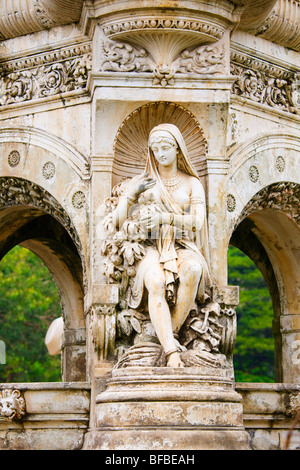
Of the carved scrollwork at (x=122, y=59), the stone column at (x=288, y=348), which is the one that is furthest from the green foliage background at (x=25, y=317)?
the carved scrollwork at (x=122, y=59)

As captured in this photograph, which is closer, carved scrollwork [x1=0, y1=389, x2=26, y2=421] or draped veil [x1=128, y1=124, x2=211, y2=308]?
Result: draped veil [x1=128, y1=124, x2=211, y2=308]

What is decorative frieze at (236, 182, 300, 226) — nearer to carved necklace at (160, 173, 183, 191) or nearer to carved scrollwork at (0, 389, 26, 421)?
carved necklace at (160, 173, 183, 191)

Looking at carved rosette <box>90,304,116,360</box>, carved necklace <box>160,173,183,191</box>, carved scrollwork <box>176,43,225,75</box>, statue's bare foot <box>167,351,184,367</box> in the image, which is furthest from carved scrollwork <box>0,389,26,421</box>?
carved scrollwork <box>176,43,225,75</box>

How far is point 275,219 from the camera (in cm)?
1445

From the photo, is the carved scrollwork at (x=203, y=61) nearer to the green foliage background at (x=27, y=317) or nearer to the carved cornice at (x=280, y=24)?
the carved cornice at (x=280, y=24)

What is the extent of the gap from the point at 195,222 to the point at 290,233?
139 inches

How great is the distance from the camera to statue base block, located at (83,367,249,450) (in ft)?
33.4

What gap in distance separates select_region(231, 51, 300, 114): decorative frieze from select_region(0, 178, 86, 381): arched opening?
3217mm

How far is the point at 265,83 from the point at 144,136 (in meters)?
1.73

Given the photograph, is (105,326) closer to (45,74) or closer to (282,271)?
(45,74)

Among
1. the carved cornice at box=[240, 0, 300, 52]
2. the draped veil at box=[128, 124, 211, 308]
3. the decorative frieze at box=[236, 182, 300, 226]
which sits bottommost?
the draped veil at box=[128, 124, 211, 308]

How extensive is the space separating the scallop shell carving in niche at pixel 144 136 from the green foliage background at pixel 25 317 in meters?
13.8

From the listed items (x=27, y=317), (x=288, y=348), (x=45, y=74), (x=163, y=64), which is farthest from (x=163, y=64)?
(x=27, y=317)
